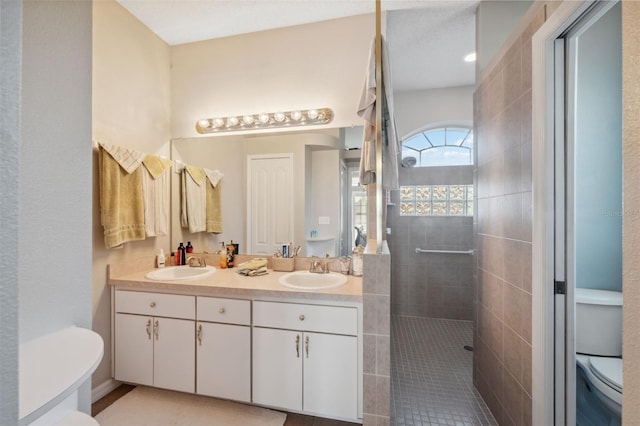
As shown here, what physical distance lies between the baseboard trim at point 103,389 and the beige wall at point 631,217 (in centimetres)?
263

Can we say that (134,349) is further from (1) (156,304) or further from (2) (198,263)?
(2) (198,263)

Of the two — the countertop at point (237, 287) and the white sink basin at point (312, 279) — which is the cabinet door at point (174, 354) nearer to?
the countertop at point (237, 287)

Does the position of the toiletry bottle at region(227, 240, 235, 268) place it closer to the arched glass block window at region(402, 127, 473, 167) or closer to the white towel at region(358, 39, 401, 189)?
the white towel at region(358, 39, 401, 189)

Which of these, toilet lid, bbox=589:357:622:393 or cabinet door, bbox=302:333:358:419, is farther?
cabinet door, bbox=302:333:358:419

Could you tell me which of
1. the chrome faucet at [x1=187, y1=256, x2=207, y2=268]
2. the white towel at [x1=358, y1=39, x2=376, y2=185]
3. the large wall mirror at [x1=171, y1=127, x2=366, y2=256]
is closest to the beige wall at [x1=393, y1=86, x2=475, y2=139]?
the large wall mirror at [x1=171, y1=127, x2=366, y2=256]

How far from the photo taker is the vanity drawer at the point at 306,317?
1.56 metres

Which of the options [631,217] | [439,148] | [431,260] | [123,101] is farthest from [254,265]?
[439,148]

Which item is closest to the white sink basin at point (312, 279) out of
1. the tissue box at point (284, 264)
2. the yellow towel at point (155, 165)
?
the tissue box at point (284, 264)

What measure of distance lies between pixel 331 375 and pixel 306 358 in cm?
17

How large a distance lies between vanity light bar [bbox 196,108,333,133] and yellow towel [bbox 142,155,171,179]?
0.45 meters

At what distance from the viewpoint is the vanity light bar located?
221cm

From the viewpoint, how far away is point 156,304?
1.83m

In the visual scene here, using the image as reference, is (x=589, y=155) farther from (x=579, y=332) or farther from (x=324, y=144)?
(x=324, y=144)

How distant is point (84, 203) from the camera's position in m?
1.01
